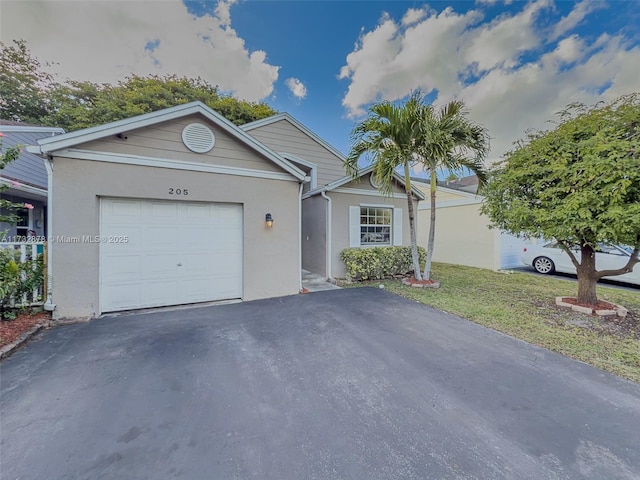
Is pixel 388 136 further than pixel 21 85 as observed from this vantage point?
No

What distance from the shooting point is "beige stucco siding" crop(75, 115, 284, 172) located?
16.8ft

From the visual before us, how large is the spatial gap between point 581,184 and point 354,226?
5684mm

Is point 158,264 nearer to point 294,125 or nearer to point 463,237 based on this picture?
point 294,125

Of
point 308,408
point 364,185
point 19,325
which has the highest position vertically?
point 364,185

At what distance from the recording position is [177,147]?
5582mm

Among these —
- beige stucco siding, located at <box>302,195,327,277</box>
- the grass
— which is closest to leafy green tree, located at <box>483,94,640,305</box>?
the grass

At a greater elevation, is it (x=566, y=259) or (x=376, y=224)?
(x=376, y=224)

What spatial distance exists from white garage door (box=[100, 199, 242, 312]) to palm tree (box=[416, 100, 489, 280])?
528cm

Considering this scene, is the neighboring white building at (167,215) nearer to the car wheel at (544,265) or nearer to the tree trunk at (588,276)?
the tree trunk at (588,276)

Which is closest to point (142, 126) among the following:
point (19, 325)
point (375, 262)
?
point (19, 325)

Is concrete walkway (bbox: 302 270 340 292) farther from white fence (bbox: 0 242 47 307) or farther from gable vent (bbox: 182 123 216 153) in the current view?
white fence (bbox: 0 242 47 307)

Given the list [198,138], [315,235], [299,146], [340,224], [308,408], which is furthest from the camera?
[299,146]

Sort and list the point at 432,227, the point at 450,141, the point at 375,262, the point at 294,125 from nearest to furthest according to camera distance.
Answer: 1. the point at 450,141
2. the point at 432,227
3. the point at 375,262
4. the point at 294,125

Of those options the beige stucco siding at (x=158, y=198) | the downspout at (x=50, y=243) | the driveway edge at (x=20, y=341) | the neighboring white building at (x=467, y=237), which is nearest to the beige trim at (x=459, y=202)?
the neighboring white building at (x=467, y=237)
